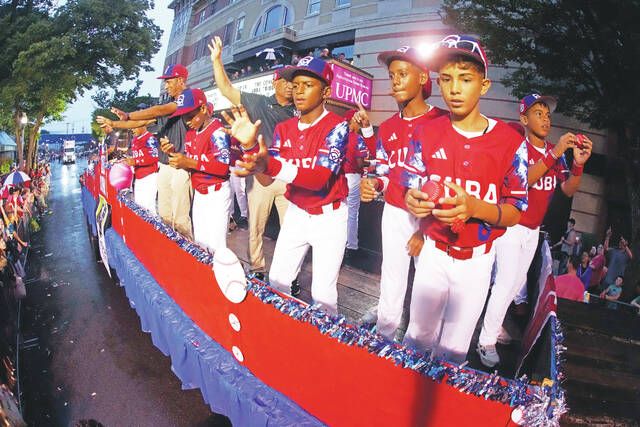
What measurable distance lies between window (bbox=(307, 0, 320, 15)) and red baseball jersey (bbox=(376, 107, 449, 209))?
17.0 m

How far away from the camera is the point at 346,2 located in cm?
1575

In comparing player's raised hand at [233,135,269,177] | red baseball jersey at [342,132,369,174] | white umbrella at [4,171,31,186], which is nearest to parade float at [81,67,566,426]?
player's raised hand at [233,135,269,177]

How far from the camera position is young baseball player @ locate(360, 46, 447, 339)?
268 cm

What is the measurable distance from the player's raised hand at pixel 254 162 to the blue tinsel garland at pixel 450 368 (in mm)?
755

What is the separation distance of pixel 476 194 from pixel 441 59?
2.49 ft

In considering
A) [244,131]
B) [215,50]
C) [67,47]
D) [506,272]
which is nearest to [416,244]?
[506,272]

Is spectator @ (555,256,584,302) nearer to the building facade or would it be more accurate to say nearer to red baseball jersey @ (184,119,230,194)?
the building facade

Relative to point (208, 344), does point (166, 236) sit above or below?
above

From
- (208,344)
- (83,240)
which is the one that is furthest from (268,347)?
(83,240)

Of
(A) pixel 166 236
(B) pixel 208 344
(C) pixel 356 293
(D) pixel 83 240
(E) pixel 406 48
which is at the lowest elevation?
(D) pixel 83 240

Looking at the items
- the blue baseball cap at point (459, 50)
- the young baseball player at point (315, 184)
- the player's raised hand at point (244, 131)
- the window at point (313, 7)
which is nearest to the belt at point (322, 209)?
the young baseball player at point (315, 184)

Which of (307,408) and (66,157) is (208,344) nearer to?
(307,408)

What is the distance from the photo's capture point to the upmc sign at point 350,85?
41.5 feet

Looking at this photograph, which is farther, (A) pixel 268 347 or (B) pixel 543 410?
(A) pixel 268 347
